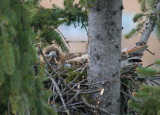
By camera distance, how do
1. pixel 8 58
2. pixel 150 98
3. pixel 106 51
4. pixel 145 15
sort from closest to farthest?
pixel 8 58, pixel 150 98, pixel 106 51, pixel 145 15

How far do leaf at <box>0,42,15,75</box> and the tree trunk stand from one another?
2.78 feet

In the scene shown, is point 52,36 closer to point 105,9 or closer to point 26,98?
point 105,9

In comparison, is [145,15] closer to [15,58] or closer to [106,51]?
[106,51]

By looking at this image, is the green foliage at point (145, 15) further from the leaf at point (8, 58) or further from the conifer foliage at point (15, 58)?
the leaf at point (8, 58)

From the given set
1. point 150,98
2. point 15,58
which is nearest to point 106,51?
point 150,98

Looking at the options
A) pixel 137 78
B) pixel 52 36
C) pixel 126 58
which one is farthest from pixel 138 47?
pixel 52 36

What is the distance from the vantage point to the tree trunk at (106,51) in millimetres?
1772

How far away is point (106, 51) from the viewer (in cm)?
179

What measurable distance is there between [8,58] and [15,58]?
5 centimetres

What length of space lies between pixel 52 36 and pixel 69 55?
105cm

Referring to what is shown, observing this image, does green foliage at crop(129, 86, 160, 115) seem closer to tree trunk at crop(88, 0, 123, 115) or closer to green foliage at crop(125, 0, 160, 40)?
tree trunk at crop(88, 0, 123, 115)

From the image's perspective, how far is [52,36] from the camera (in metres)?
1.85

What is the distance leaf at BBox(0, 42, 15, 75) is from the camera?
931 millimetres

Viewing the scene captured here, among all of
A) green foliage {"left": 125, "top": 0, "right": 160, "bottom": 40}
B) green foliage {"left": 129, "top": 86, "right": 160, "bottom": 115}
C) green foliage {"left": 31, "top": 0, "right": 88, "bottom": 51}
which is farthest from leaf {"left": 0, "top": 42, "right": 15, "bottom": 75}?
green foliage {"left": 125, "top": 0, "right": 160, "bottom": 40}
